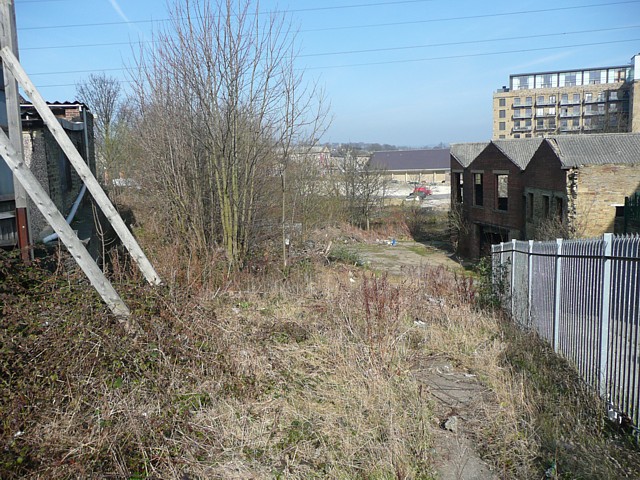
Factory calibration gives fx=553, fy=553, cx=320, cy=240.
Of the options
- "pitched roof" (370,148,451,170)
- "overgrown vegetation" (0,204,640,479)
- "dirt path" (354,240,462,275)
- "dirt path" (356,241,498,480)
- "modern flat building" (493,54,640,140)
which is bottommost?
"dirt path" (354,240,462,275)

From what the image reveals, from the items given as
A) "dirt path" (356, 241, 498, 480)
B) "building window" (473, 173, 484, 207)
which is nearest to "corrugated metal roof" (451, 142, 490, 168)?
"building window" (473, 173, 484, 207)

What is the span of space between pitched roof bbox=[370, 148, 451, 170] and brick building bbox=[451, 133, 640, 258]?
2095 inches

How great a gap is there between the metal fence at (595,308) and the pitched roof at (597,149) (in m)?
14.3

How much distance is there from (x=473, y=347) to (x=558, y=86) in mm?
102450

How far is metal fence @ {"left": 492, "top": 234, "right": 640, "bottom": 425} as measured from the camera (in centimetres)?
427

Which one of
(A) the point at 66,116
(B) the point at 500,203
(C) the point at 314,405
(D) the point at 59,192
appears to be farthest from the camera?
(B) the point at 500,203

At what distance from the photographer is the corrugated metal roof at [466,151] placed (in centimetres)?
3089

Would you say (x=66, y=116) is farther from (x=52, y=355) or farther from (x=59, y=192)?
(x=52, y=355)

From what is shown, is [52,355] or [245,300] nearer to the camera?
[52,355]

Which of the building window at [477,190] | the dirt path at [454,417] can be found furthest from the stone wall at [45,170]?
the building window at [477,190]

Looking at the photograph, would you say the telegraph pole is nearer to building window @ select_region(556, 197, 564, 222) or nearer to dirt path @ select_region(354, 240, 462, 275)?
building window @ select_region(556, 197, 564, 222)

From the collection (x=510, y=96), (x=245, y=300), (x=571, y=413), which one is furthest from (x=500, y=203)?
(x=510, y=96)

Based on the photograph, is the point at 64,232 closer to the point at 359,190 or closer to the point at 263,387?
the point at 263,387

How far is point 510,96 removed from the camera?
98.4 m
